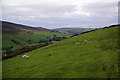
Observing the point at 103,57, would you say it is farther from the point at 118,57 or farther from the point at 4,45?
the point at 4,45

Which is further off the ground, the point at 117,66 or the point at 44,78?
the point at 117,66

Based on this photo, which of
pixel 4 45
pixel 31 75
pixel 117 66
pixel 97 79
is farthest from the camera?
pixel 4 45

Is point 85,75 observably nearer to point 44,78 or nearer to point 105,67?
point 105,67

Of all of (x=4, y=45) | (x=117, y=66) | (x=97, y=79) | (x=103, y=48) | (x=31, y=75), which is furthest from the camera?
(x=4, y=45)

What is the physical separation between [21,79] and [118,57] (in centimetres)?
1481

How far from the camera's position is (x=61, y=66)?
70.8 ft

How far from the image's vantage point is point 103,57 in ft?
74.1

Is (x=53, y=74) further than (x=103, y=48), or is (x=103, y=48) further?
(x=103, y=48)

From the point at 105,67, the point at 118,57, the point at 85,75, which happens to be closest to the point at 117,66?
the point at 105,67

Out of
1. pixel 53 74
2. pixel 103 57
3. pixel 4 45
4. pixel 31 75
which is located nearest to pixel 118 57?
pixel 103 57

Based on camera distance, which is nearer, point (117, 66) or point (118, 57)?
point (117, 66)

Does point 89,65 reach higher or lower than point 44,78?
higher

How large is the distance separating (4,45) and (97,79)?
171885 mm

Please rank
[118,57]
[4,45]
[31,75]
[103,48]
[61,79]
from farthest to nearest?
[4,45]
[103,48]
[118,57]
[31,75]
[61,79]
